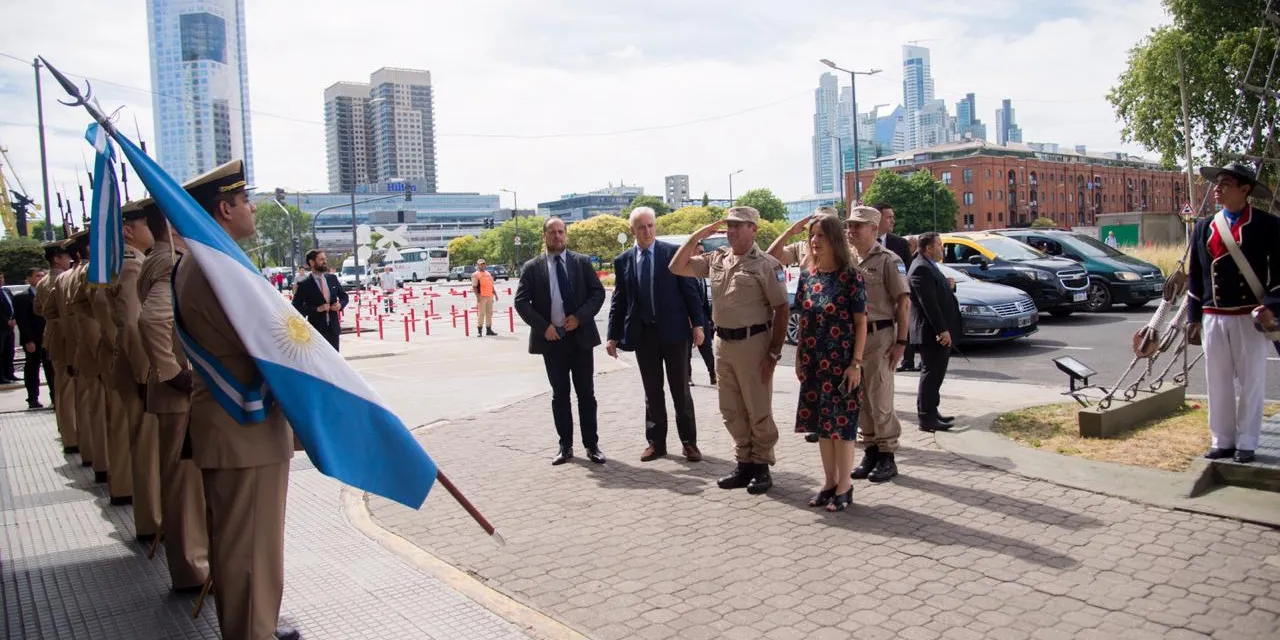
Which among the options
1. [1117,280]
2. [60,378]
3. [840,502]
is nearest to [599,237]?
[1117,280]

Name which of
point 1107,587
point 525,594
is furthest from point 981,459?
point 525,594

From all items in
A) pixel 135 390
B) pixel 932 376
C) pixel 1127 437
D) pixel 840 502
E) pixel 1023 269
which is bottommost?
pixel 840 502

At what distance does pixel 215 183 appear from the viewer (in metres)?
3.73

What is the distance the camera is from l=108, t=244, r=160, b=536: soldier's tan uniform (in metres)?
5.48

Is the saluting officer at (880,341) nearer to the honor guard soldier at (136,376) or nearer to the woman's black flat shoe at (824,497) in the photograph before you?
the woman's black flat shoe at (824,497)

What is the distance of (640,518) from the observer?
228 inches

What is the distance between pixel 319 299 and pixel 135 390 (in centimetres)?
657

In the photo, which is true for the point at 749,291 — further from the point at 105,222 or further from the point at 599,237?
the point at 599,237

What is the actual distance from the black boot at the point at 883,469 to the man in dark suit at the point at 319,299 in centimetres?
→ 822

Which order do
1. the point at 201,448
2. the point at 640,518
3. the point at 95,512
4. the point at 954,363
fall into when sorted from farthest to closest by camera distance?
the point at 954,363, the point at 95,512, the point at 640,518, the point at 201,448

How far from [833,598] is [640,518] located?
1778 millimetres

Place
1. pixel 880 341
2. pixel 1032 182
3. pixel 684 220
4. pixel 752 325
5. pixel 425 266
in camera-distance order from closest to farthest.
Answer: pixel 752 325, pixel 880 341, pixel 425 266, pixel 684 220, pixel 1032 182

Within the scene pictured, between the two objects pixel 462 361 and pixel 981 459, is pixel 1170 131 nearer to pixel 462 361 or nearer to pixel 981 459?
pixel 462 361

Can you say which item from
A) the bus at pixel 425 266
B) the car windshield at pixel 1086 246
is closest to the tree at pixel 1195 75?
the car windshield at pixel 1086 246
